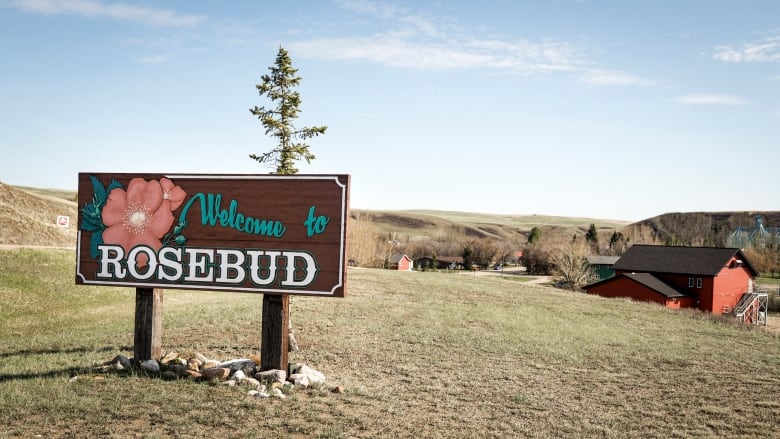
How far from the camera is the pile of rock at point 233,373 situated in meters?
11.4

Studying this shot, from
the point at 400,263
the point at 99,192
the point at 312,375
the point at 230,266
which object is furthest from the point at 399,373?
the point at 400,263

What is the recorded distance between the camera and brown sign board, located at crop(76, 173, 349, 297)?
11.9 m

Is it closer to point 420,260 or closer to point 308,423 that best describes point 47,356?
point 308,423

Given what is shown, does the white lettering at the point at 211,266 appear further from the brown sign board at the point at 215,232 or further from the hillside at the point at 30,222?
the hillside at the point at 30,222

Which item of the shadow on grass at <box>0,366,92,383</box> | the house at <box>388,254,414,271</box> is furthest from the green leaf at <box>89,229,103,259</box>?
→ the house at <box>388,254,414,271</box>

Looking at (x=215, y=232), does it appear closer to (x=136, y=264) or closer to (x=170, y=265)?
(x=170, y=265)

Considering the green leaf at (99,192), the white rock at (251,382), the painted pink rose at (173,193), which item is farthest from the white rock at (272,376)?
the green leaf at (99,192)

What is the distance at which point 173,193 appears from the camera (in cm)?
1268

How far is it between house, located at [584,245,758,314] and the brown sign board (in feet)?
158

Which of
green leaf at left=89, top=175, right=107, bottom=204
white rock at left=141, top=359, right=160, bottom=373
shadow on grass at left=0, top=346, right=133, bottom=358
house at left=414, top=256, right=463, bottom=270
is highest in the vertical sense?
green leaf at left=89, top=175, right=107, bottom=204

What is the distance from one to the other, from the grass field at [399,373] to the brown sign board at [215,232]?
7.47ft

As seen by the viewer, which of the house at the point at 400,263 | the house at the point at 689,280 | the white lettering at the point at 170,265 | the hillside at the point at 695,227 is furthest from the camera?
the hillside at the point at 695,227

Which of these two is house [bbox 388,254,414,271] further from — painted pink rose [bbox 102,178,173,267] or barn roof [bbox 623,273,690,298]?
painted pink rose [bbox 102,178,173,267]

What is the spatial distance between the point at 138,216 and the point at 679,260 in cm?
5608
